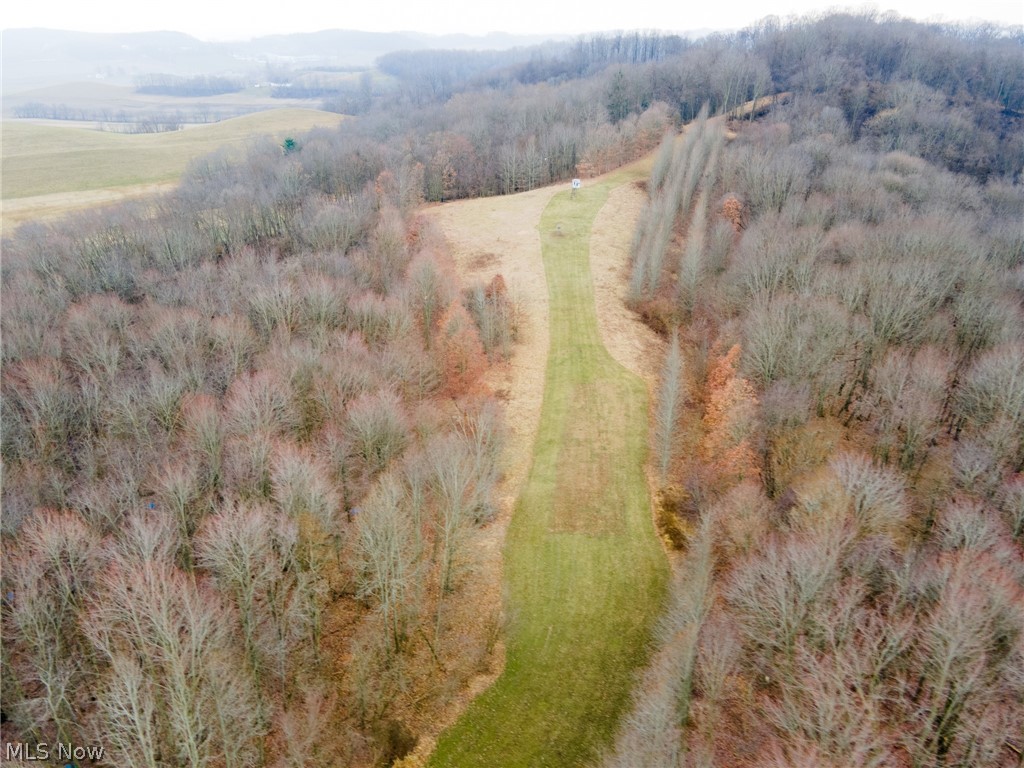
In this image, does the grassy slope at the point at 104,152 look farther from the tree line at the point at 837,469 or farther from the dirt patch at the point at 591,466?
the dirt patch at the point at 591,466

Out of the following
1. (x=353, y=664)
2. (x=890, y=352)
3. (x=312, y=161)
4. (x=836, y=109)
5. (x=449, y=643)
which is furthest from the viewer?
(x=836, y=109)

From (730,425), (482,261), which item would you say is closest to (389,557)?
(730,425)

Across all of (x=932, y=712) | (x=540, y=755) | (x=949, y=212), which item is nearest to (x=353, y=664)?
(x=540, y=755)

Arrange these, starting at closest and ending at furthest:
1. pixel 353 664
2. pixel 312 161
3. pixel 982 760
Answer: pixel 982 760
pixel 353 664
pixel 312 161

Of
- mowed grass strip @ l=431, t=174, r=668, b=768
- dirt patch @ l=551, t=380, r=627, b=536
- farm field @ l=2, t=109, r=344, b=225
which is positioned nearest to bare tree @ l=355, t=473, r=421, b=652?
mowed grass strip @ l=431, t=174, r=668, b=768

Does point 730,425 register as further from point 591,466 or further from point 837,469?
point 591,466

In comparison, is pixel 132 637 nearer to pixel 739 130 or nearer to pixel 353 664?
pixel 353 664
